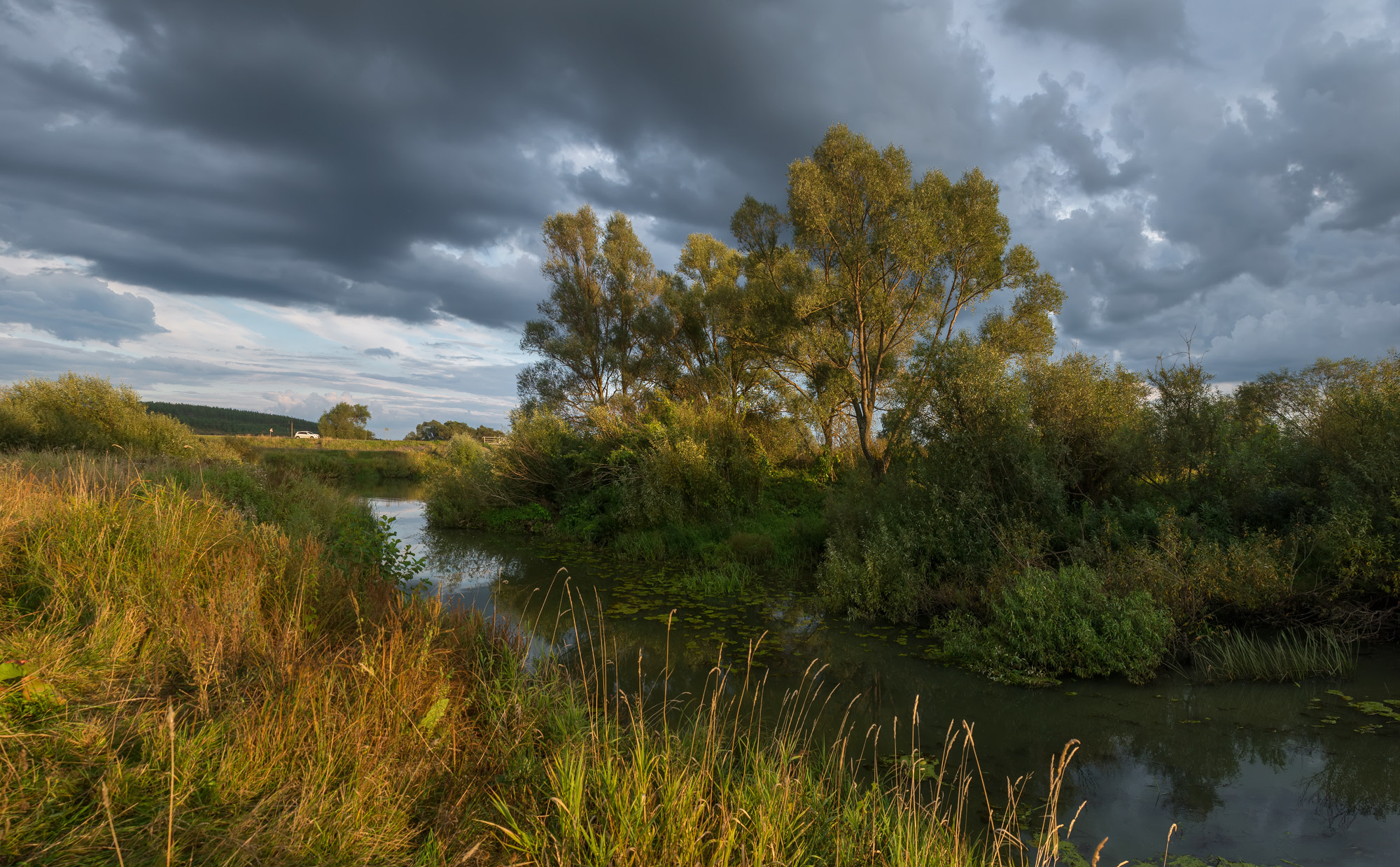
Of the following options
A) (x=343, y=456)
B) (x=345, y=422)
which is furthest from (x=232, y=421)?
(x=343, y=456)

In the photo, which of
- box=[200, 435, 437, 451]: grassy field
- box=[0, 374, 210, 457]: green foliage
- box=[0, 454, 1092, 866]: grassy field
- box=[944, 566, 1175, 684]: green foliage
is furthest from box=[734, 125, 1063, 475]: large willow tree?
box=[200, 435, 437, 451]: grassy field

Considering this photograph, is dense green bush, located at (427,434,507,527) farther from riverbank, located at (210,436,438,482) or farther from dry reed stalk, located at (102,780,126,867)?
dry reed stalk, located at (102,780,126,867)

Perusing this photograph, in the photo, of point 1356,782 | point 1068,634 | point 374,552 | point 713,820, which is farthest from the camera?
point 374,552

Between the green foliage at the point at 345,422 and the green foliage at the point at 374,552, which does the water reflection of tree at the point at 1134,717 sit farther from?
the green foliage at the point at 345,422

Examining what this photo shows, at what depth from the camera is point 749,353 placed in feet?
76.0

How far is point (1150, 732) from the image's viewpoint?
256 inches

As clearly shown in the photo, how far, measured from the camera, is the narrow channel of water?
487cm

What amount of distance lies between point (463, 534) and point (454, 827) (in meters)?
19.7

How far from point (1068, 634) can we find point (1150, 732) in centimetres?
162

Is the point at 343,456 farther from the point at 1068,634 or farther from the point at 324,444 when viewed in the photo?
the point at 1068,634

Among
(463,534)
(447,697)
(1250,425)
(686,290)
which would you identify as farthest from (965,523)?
(686,290)

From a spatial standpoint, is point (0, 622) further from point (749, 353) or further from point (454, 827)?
point (749, 353)

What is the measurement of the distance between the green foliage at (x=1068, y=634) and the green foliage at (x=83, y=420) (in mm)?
26731

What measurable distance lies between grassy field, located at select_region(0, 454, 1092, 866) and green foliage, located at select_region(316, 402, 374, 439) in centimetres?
9674
